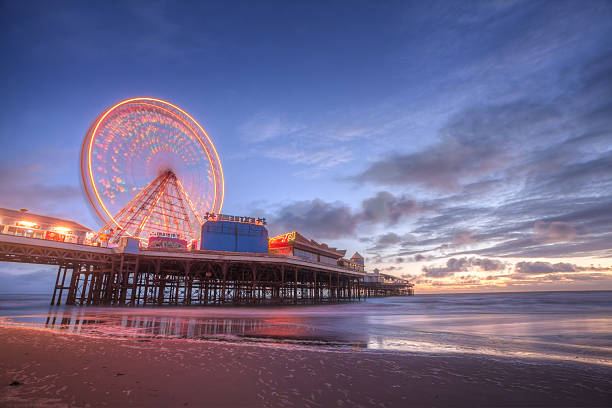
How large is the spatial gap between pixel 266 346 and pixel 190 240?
4393 cm

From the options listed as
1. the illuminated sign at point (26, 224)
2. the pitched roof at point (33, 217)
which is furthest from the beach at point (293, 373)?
the pitched roof at point (33, 217)

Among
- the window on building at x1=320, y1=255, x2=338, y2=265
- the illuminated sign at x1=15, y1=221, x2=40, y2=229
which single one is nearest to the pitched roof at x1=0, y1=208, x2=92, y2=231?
the illuminated sign at x1=15, y1=221, x2=40, y2=229

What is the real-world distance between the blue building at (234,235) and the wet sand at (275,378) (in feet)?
136

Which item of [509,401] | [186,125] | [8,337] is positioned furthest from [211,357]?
[186,125]

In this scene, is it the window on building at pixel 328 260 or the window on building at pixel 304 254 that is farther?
the window on building at pixel 328 260

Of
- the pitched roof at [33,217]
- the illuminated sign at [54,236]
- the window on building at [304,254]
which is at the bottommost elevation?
the illuminated sign at [54,236]

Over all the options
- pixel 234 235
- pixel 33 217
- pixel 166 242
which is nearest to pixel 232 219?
pixel 234 235

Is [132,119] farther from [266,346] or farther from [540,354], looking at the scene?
[540,354]

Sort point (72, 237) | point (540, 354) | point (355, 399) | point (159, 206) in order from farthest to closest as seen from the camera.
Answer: point (159, 206) < point (72, 237) < point (540, 354) < point (355, 399)

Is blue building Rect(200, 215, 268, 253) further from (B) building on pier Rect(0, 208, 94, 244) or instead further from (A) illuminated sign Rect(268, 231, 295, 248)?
(B) building on pier Rect(0, 208, 94, 244)

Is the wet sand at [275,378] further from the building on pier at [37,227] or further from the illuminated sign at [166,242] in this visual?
the illuminated sign at [166,242]

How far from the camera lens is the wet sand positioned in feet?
13.8

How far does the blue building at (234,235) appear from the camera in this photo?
4872 cm

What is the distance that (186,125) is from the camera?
45.2 meters
